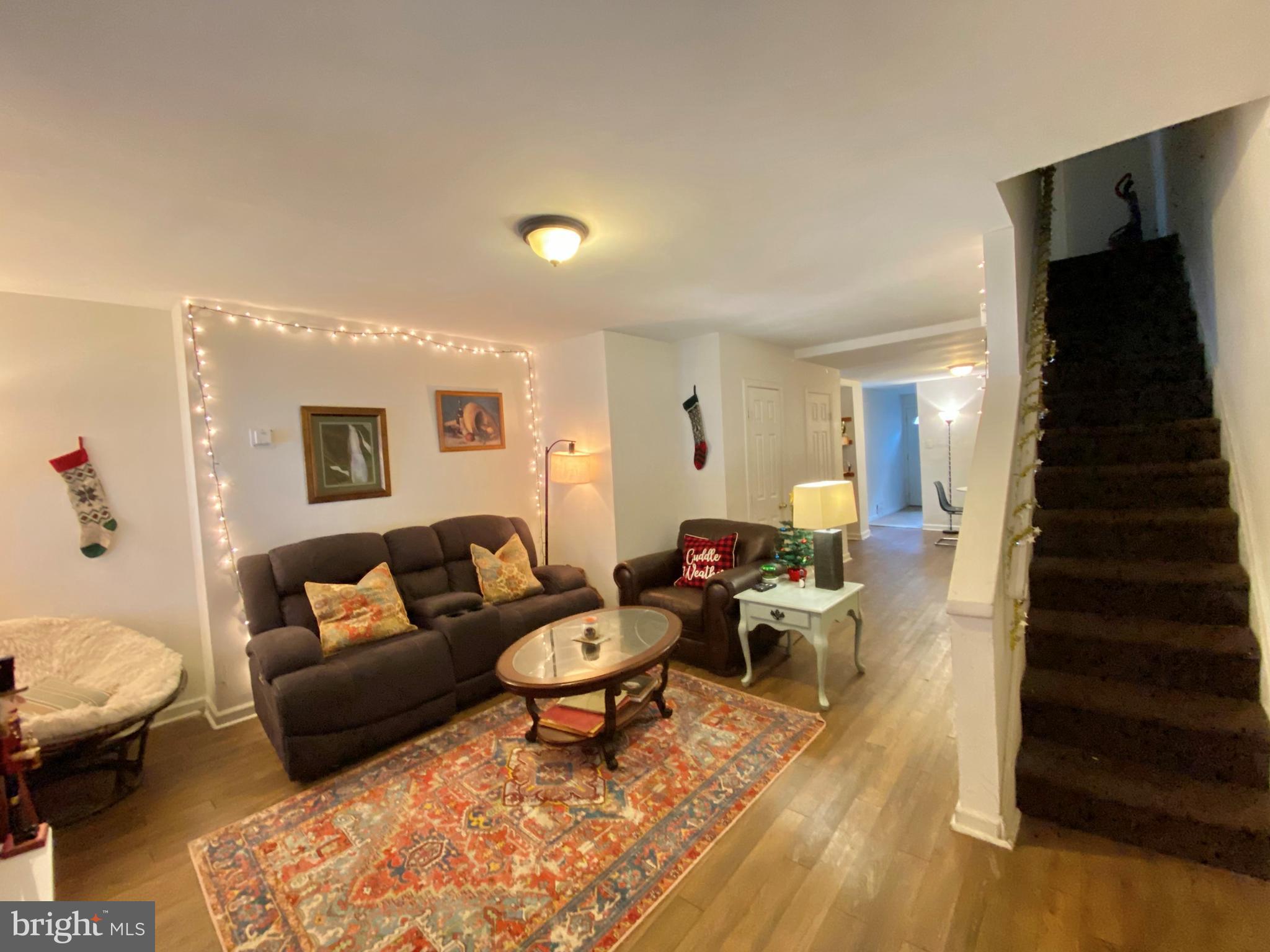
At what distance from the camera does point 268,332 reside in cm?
318

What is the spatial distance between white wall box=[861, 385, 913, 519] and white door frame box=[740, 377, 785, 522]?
4.19 metres

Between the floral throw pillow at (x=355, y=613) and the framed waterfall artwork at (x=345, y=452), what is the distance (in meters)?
0.70

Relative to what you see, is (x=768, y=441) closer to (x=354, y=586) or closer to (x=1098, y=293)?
(x=1098, y=293)

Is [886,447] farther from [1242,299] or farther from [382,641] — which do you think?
[382,641]

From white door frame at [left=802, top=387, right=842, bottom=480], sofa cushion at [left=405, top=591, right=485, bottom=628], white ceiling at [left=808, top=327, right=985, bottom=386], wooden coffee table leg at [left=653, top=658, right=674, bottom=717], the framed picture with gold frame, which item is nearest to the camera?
wooden coffee table leg at [left=653, top=658, right=674, bottom=717]

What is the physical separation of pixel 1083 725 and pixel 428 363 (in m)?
A: 4.21

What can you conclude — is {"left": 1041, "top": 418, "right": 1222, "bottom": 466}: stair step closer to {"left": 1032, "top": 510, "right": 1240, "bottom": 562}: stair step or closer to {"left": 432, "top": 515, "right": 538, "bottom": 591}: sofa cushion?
{"left": 1032, "top": 510, "right": 1240, "bottom": 562}: stair step

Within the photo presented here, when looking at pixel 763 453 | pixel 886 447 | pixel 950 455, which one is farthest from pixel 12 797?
pixel 886 447

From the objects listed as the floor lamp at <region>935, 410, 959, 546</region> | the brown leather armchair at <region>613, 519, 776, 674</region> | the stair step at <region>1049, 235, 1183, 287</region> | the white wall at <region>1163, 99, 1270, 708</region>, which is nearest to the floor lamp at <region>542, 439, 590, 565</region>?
the brown leather armchair at <region>613, 519, 776, 674</region>

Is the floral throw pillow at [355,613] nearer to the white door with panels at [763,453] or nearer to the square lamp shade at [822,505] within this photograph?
the square lamp shade at [822,505]

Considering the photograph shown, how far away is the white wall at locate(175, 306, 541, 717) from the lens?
3012 mm

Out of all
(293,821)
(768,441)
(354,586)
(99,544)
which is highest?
(768,441)

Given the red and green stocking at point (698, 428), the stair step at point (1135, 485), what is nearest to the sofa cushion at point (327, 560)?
the red and green stocking at point (698, 428)

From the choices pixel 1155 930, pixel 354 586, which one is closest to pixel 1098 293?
pixel 1155 930
